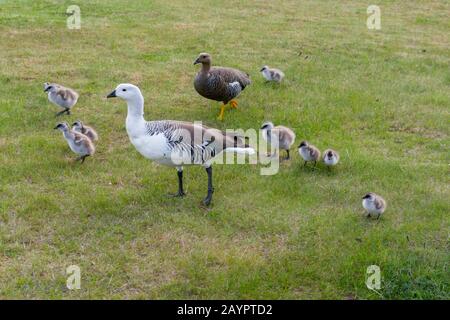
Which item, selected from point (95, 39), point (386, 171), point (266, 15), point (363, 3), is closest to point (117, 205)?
point (386, 171)

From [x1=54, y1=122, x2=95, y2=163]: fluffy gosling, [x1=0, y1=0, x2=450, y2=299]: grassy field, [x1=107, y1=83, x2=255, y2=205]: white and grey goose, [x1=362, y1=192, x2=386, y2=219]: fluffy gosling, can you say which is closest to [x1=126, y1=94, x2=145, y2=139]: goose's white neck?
[x1=107, y1=83, x2=255, y2=205]: white and grey goose

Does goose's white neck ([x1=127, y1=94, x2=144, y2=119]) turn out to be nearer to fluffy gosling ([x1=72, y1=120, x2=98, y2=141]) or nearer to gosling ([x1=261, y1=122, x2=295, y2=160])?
fluffy gosling ([x1=72, y1=120, x2=98, y2=141])

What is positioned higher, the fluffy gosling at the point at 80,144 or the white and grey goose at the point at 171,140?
the white and grey goose at the point at 171,140

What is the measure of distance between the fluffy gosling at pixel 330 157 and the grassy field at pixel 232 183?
7.4 inches

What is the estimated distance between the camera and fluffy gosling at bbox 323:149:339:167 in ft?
26.0

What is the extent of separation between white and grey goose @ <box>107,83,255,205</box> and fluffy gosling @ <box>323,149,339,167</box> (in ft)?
4.10

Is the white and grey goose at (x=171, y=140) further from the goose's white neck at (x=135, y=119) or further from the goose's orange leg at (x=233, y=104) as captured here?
the goose's orange leg at (x=233, y=104)

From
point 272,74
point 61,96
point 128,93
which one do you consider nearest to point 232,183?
point 128,93

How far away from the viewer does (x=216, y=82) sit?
977 cm

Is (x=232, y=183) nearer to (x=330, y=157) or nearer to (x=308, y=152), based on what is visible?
(x=308, y=152)

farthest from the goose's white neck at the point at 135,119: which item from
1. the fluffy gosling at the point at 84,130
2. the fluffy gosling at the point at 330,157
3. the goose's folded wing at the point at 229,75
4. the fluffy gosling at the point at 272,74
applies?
the fluffy gosling at the point at 272,74

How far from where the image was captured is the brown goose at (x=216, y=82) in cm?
979

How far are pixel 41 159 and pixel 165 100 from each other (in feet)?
10.1

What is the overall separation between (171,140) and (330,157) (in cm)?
221
